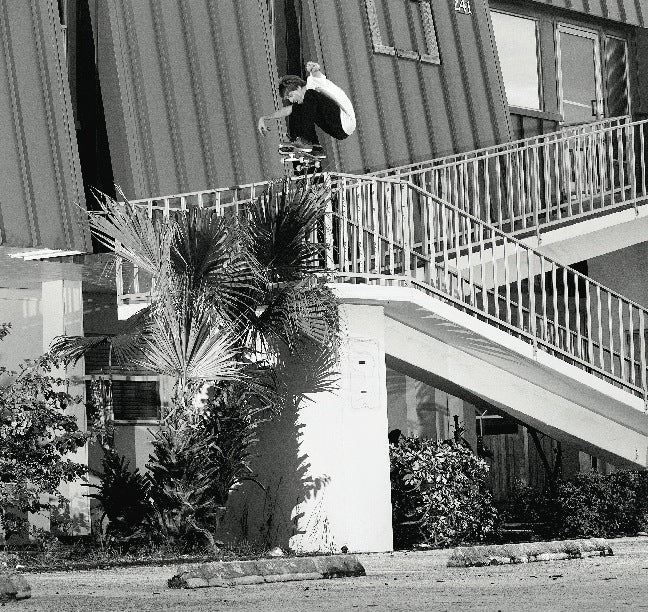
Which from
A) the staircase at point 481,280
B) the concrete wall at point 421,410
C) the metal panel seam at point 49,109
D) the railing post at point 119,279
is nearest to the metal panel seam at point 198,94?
the staircase at point 481,280

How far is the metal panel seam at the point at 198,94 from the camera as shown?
1781 centimetres

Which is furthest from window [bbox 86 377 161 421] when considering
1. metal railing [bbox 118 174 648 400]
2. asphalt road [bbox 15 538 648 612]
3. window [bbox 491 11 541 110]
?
window [bbox 491 11 541 110]

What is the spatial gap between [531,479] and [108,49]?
963cm

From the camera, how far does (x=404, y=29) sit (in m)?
20.6

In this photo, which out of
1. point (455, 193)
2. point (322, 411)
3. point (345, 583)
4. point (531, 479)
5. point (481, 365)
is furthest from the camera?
Result: point (531, 479)

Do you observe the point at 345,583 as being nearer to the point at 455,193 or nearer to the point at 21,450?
the point at 21,450

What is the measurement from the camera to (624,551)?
15.0m

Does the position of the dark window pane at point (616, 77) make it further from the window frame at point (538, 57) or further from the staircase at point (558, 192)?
the staircase at point (558, 192)

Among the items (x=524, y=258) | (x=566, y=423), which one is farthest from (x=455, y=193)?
(x=566, y=423)

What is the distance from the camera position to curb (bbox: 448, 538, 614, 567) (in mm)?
13586

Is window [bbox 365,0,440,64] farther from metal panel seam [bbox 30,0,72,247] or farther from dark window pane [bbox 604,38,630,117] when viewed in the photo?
metal panel seam [bbox 30,0,72,247]

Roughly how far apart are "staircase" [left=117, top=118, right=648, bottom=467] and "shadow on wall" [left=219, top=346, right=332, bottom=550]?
1.40 metres

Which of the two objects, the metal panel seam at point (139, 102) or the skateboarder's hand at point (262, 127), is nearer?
the metal panel seam at point (139, 102)

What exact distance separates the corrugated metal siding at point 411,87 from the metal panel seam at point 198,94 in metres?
1.98
